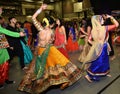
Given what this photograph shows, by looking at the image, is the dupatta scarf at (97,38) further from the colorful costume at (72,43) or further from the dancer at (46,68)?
the colorful costume at (72,43)

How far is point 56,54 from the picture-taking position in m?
3.53

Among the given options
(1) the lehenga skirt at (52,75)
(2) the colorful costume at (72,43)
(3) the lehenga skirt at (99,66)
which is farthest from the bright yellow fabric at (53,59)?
(2) the colorful costume at (72,43)

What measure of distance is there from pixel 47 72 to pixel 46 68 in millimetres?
88

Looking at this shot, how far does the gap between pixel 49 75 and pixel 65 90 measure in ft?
1.61

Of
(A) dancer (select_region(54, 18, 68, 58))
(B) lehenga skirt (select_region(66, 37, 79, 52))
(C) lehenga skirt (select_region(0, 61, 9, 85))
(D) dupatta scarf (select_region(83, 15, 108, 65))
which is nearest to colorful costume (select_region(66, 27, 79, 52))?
(B) lehenga skirt (select_region(66, 37, 79, 52))

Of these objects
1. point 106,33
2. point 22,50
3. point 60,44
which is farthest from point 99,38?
point 22,50

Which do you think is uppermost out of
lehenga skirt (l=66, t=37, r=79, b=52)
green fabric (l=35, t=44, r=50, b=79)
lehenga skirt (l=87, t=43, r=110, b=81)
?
green fabric (l=35, t=44, r=50, b=79)

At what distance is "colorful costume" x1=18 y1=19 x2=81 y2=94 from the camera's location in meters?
3.33

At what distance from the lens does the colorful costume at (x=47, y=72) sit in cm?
333

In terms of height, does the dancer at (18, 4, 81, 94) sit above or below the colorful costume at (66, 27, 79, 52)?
above

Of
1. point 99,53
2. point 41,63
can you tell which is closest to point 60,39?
point 99,53

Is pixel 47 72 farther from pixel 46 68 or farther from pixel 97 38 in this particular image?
pixel 97 38

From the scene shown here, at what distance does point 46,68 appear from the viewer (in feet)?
11.4

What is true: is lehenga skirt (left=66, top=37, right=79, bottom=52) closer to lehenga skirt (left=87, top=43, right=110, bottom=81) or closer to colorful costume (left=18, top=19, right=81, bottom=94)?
lehenga skirt (left=87, top=43, right=110, bottom=81)
